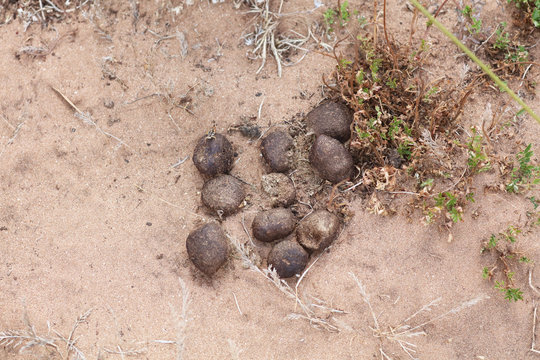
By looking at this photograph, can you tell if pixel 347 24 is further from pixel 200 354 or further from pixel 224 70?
pixel 200 354

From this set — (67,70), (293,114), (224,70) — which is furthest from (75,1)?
(293,114)

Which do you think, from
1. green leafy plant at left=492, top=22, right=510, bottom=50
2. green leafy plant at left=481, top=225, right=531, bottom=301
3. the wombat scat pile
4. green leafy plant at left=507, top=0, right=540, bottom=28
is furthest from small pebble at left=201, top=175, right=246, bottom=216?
green leafy plant at left=507, top=0, right=540, bottom=28

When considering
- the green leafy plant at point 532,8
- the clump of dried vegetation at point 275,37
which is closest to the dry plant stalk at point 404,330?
the clump of dried vegetation at point 275,37

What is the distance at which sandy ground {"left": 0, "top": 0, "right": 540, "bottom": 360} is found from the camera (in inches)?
126

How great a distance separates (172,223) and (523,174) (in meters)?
2.47

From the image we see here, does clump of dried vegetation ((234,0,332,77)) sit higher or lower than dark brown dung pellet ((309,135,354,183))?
higher

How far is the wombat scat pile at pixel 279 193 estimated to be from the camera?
326 centimetres

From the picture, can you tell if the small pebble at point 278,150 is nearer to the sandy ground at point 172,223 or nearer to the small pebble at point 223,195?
the sandy ground at point 172,223

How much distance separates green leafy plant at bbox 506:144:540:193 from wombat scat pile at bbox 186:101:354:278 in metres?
1.09

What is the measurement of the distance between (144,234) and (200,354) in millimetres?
937

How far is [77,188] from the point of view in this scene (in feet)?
12.1

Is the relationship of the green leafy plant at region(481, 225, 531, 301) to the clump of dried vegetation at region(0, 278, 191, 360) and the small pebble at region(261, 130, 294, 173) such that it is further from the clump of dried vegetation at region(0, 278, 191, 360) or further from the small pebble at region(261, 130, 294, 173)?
the clump of dried vegetation at region(0, 278, 191, 360)

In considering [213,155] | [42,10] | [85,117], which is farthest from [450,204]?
[42,10]

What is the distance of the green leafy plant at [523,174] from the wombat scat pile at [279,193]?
1.09m
